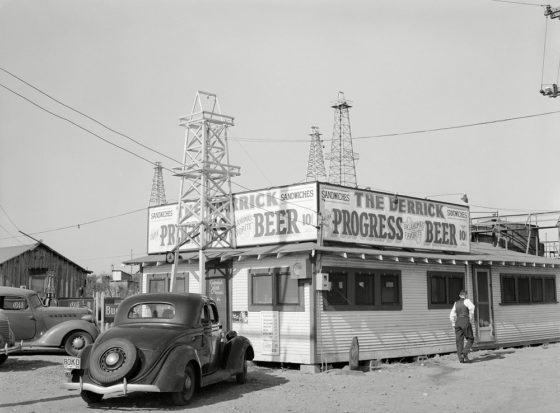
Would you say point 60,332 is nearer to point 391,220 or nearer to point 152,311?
point 152,311

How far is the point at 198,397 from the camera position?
1132cm

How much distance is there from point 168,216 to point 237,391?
8.85 meters

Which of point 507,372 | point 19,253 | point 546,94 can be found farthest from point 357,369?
point 19,253

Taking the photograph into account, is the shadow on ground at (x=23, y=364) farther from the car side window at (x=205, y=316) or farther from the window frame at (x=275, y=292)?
the car side window at (x=205, y=316)

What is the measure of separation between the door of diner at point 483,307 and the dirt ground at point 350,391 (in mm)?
2981

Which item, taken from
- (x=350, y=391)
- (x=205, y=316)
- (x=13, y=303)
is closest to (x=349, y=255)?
(x=350, y=391)

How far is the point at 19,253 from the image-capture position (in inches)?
1553

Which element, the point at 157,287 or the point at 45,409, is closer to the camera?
the point at 45,409

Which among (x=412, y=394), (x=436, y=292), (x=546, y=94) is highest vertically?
(x=546, y=94)

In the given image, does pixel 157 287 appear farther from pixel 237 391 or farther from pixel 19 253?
pixel 19 253

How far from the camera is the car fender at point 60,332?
1745 centimetres

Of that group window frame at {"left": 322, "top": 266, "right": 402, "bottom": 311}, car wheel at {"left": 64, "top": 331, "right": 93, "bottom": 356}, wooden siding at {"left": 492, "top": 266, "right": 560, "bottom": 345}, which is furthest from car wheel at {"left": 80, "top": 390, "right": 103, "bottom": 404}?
wooden siding at {"left": 492, "top": 266, "right": 560, "bottom": 345}

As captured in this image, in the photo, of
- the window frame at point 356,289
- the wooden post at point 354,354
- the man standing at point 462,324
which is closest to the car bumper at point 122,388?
the window frame at point 356,289

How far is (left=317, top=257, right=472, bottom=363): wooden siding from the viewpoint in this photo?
15.3 meters
